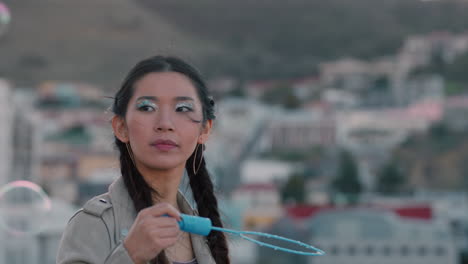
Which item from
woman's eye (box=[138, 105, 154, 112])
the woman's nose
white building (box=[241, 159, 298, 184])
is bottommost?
the woman's nose

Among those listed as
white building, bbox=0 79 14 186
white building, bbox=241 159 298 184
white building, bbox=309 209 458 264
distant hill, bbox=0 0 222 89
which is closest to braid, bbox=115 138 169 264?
white building, bbox=0 79 14 186

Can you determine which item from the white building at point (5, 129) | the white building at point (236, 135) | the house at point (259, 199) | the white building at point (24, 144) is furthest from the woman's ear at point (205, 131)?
the white building at point (236, 135)

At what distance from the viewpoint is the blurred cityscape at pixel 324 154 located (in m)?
37.8

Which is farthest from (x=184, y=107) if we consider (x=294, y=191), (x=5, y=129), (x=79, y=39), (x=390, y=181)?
(x=79, y=39)

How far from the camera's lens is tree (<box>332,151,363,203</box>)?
49.4 meters

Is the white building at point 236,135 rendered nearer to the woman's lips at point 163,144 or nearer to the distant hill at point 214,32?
the distant hill at point 214,32

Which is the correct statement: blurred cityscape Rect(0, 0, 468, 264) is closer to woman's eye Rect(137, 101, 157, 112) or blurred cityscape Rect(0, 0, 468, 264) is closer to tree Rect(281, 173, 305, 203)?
tree Rect(281, 173, 305, 203)

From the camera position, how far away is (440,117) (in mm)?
59938

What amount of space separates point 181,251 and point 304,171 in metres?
53.6

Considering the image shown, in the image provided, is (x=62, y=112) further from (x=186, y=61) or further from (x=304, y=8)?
(x=186, y=61)

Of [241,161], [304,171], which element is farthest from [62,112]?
[304,171]

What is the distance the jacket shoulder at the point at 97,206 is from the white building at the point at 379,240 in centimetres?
3620

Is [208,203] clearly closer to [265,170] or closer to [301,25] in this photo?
[265,170]

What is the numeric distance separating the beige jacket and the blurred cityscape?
2783 centimetres
